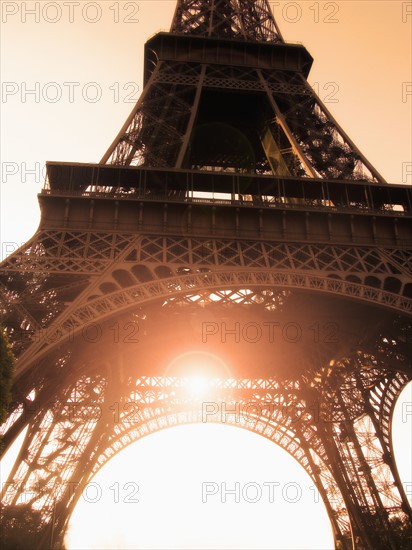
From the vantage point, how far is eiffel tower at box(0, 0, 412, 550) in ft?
58.9

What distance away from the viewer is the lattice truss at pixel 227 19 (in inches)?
1281

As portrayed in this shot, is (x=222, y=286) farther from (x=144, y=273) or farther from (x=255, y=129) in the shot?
(x=255, y=129)

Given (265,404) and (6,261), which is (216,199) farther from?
(265,404)

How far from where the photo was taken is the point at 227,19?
3356cm

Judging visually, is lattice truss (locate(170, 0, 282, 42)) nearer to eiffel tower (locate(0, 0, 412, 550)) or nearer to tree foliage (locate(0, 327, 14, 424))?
eiffel tower (locate(0, 0, 412, 550))

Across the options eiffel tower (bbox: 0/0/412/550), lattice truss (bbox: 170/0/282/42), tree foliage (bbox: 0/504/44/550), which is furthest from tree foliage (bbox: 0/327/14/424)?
lattice truss (bbox: 170/0/282/42)

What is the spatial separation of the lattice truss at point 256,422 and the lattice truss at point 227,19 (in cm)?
1994

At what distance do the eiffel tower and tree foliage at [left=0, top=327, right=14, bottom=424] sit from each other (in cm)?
113

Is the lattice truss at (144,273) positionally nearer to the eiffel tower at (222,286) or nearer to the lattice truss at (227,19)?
the eiffel tower at (222,286)

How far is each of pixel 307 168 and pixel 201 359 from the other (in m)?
11.3

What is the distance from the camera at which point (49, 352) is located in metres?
14.6

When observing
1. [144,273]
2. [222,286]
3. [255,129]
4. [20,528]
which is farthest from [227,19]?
[20,528]

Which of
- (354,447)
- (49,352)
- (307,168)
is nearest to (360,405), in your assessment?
(354,447)

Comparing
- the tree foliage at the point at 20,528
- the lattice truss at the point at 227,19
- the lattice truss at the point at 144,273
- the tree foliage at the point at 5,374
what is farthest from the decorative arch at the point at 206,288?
the lattice truss at the point at 227,19
